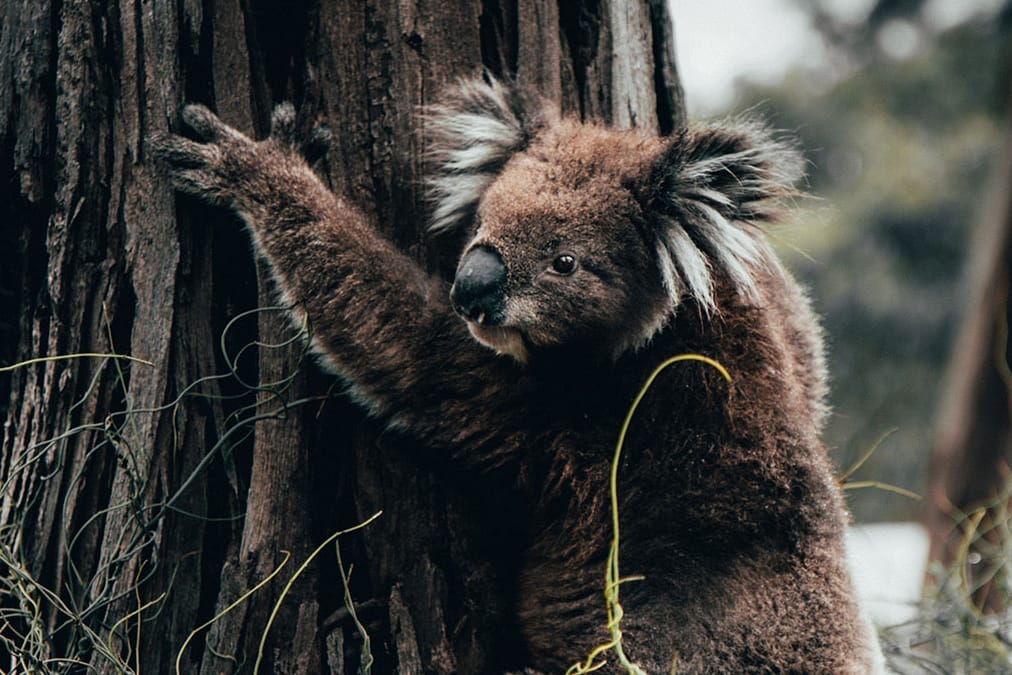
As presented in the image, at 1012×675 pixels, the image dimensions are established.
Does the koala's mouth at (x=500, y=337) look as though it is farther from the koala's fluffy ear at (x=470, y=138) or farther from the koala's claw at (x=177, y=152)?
the koala's claw at (x=177, y=152)

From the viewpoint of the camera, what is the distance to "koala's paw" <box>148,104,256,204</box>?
8.71 feet

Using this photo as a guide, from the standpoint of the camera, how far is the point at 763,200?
3031 millimetres

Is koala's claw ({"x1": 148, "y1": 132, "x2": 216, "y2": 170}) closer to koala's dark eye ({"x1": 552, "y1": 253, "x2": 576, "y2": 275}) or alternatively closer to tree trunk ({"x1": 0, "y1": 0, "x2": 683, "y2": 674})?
tree trunk ({"x1": 0, "y1": 0, "x2": 683, "y2": 674})

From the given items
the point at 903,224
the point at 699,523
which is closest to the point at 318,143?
the point at 699,523

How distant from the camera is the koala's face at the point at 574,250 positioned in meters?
2.95

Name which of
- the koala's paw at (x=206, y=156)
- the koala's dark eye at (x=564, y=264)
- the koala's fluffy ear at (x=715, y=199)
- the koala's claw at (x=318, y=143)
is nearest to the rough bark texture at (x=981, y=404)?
the koala's fluffy ear at (x=715, y=199)

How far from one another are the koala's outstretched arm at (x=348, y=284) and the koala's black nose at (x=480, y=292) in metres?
0.22

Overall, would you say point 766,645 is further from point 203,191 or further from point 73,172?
point 73,172

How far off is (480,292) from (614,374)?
0.54 m

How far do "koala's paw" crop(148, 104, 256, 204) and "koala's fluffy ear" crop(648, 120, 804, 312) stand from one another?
1233 mm

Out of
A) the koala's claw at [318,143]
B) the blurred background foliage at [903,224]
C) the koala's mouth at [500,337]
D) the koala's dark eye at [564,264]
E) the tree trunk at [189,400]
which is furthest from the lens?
the blurred background foliage at [903,224]

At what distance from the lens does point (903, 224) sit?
50.6ft

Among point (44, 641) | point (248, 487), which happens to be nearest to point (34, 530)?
point (44, 641)

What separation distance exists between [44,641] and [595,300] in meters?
1.73
